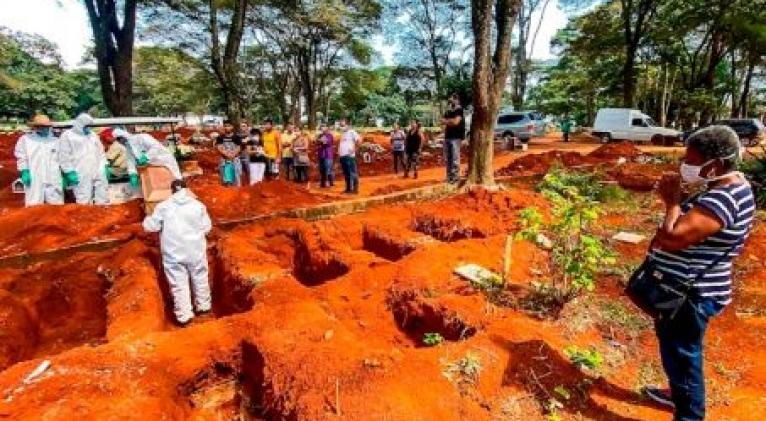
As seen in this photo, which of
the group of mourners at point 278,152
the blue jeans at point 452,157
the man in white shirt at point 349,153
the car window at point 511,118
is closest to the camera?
the blue jeans at point 452,157

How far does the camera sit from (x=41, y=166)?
8344mm

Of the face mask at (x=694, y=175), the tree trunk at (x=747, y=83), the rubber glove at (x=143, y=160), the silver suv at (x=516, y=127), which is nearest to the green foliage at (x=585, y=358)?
the face mask at (x=694, y=175)

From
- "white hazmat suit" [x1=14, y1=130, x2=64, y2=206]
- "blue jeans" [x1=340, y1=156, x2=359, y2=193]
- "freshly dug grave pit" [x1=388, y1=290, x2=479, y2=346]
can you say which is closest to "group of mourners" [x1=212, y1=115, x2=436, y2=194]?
"blue jeans" [x1=340, y1=156, x2=359, y2=193]

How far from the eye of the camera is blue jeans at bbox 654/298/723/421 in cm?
267

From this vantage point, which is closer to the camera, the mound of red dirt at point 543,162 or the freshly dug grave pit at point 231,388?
the freshly dug grave pit at point 231,388

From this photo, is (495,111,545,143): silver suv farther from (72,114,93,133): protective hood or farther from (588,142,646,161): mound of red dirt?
(72,114,93,133): protective hood

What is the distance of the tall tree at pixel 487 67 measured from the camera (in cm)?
800

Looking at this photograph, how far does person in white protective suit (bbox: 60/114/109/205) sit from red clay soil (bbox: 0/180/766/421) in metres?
2.65

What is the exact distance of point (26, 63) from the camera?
1698 inches

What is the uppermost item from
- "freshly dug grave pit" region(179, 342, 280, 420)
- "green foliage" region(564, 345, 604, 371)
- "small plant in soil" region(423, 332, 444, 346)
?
"green foliage" region(564, 345, 604, 371)

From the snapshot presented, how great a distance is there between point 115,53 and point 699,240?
1365 cm

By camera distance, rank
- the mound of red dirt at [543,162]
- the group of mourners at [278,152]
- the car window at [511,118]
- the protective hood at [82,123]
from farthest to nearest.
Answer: the car window at [511,118]
the mound of red dirt at [543,162]
the group of mourners at [278,152]
the protective hood at [82,123]

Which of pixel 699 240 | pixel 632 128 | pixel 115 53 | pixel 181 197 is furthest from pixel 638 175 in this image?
pixel 632 128

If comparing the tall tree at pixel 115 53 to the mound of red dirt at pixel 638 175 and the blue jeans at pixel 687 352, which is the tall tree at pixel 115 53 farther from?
the blue jeans at pixel 687 352
